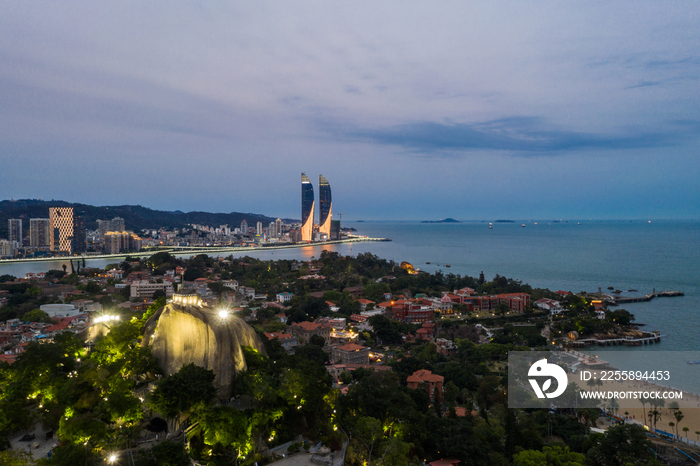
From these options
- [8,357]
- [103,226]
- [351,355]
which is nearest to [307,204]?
[103,226]

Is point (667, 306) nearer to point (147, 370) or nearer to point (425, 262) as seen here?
point (425, 262)

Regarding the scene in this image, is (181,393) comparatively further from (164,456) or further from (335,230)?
(335,230)

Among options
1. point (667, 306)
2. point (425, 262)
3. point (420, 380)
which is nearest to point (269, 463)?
point (420, 380)

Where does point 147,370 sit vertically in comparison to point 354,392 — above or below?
above

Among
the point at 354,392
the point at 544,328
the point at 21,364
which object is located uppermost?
the point at 21,364

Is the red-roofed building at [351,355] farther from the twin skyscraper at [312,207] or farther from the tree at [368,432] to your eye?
the twin skyscraper at [312,207]

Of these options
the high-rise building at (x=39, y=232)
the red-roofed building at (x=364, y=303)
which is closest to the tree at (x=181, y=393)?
the red-roofed building at (x=364, y=303)

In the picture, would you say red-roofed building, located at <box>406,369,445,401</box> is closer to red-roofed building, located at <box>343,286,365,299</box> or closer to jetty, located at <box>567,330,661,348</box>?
jetty, located at <box>567,330,661,348</box>
